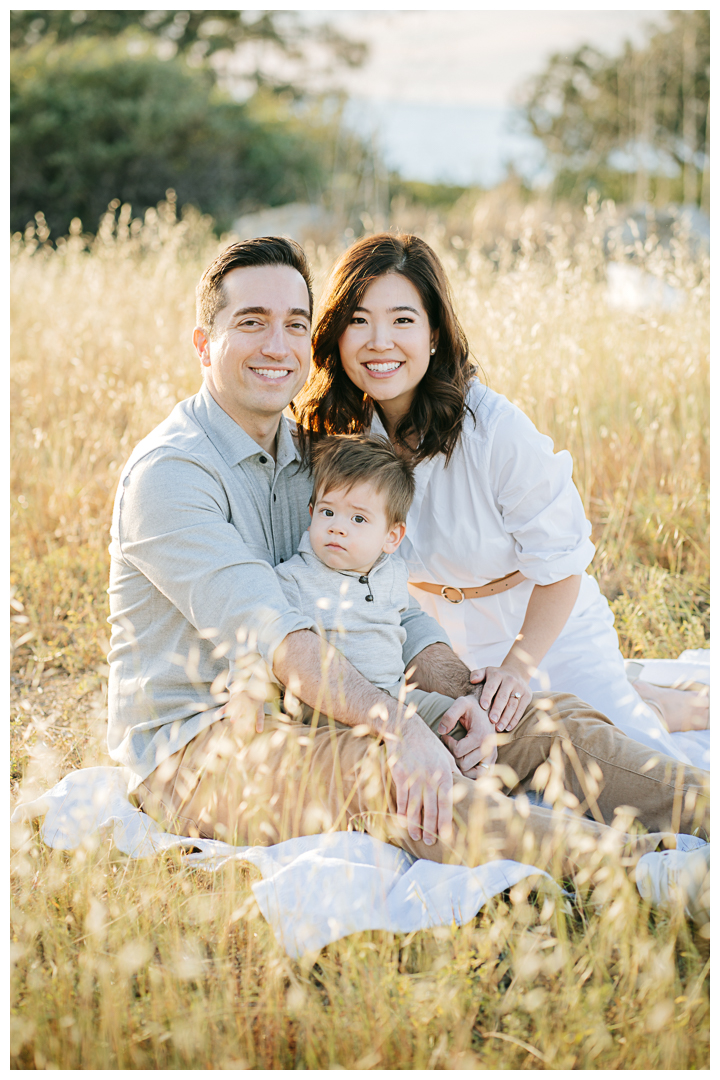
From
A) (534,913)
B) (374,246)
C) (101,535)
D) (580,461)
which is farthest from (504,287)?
(534,913)

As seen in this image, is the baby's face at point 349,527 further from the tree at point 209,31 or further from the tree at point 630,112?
the tree at point 209,31

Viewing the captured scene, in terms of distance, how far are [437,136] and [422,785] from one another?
34.8 ft

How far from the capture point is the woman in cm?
247

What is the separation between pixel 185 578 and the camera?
1978 millimetres

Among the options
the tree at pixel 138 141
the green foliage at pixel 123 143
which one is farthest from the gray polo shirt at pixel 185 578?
the green foliage at pixel 123 143

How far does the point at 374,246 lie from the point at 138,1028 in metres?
2.07

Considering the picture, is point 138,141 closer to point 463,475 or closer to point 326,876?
point 463,475

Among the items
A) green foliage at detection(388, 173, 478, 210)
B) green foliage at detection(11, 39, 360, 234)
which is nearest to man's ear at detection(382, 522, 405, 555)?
green foliage at detection(11, 39, 360, 234)

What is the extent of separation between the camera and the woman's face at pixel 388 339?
2.49 metres

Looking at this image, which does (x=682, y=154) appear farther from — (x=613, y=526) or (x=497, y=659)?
(x=497, y=659)

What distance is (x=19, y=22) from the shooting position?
14.6m

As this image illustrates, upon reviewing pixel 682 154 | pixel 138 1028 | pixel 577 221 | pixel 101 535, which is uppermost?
pixel 682 154

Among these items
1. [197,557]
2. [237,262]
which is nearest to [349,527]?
[197,557]

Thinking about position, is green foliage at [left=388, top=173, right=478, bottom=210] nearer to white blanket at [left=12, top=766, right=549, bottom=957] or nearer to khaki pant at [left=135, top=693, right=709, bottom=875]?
khaki pant at [left=135, top=693, right=709, bottom=875]
